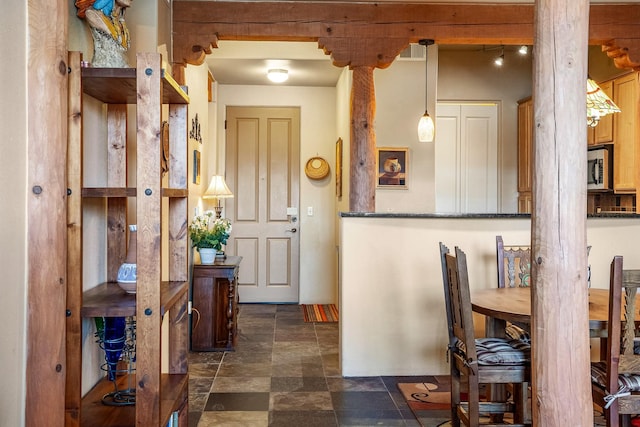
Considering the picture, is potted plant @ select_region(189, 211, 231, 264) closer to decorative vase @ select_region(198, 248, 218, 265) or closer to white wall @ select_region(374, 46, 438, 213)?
decorative vase @ select_region(198, 248, 218, 265)

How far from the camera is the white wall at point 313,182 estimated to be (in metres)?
6.56

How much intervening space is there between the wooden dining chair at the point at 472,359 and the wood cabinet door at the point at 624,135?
3.00 meters

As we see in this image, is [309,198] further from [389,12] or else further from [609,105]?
[609,105]

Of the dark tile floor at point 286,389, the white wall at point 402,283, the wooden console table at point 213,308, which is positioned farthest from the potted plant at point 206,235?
the white wall at point 402,283

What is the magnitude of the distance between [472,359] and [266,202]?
14.9 ft

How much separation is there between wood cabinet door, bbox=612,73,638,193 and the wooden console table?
3559 millimetres

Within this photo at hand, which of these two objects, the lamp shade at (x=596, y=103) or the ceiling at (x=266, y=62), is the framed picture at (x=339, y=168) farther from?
the lamp shade at (x=596, y=103)

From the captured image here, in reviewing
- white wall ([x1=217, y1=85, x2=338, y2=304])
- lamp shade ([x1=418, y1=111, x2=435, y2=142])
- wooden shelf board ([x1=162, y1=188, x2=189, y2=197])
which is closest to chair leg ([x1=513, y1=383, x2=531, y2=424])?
wooden shelf board ([x1=162, y1=188, x2=189, y2=197])

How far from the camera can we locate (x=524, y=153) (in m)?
6.24

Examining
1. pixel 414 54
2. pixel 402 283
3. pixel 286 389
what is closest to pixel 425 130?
pixel 414 54

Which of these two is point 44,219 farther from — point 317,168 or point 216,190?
point 317,168

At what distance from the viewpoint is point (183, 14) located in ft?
12.9

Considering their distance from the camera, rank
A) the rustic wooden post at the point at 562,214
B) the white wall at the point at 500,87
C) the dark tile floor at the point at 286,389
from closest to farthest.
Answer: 1. the rustic wooden post at the point at 562,214
2. the dark tile floor at the point at 286,389
3. the white wall at the point at 500,87

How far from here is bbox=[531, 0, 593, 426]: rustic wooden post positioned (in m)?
1.87
